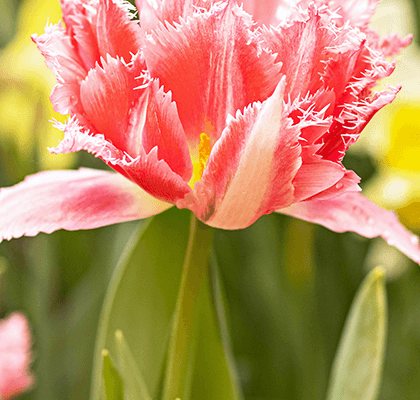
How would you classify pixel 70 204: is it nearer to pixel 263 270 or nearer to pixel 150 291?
pixel 150 291

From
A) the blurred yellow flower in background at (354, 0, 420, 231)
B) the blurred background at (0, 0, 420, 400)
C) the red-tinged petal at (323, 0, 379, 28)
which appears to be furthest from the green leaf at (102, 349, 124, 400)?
the blurred yellow flower in background at (354, 0, 420, 231)

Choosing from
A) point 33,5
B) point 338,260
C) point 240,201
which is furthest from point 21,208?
point 338,260

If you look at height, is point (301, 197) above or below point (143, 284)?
above

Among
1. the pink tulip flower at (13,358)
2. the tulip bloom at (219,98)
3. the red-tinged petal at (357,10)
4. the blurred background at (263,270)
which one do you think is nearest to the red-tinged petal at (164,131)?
the tulip bloom at (219,98)

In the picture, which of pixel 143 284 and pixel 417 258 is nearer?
pixel 417 258

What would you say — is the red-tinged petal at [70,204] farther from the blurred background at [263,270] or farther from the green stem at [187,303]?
the blurred background at [263,270]

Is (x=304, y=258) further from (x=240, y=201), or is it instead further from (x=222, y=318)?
(x=240, y=201)

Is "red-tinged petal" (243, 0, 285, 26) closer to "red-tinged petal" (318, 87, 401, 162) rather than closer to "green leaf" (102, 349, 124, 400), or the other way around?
"red-tinged petal" (318, 87, 401, 162)
